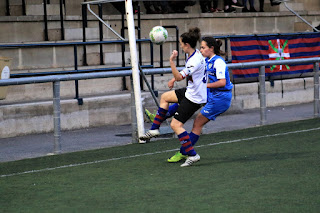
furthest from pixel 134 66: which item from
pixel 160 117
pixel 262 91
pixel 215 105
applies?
pixel 262 91

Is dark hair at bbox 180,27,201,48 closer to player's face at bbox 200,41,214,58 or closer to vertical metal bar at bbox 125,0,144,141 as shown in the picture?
player's face at bbox 200,41,214,58

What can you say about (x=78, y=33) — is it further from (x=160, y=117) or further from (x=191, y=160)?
(x=191, y=160)

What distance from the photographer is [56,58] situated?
15.4 m

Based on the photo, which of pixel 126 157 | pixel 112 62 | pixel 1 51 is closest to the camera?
pixel 126 157

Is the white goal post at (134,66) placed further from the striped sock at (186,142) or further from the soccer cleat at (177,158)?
the striped sock at (186,142)

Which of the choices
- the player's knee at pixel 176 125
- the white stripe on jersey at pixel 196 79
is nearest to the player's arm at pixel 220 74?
the white stripe on jersey at pixel 196 79

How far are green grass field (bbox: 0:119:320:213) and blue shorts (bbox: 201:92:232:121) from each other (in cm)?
61

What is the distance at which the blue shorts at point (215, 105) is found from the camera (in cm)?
943

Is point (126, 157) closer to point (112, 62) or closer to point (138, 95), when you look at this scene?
point (138, 95)

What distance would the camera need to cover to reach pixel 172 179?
8219 mm

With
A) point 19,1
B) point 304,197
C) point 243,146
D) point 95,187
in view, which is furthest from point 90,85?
point 304,197

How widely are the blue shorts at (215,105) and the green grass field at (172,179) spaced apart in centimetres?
61

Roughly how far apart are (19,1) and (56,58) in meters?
2.51

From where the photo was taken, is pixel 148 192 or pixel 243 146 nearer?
pixel 148 192
